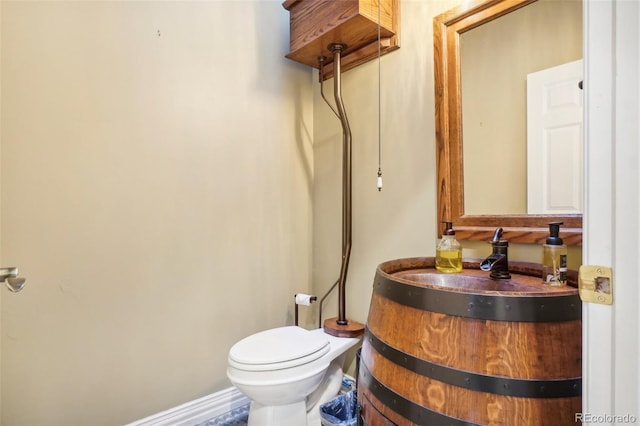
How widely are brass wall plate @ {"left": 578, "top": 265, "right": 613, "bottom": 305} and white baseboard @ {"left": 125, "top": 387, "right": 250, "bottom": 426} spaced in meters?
1.73

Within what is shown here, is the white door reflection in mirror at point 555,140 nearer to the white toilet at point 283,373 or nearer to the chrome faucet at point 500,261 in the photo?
the chrome faucet at point 500,261

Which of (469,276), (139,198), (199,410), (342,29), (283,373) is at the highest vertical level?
(342,29)

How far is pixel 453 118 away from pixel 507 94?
0.70 ft

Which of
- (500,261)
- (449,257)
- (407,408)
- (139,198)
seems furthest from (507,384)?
(139,198)

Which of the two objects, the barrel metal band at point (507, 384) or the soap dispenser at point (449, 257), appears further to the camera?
the soap dispenser at point (449, 257)

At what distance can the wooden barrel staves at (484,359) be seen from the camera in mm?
663

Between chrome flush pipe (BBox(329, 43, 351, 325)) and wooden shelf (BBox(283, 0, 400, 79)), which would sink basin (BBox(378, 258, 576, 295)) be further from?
wooden shelf (BBox(283, 0, 400, 79))

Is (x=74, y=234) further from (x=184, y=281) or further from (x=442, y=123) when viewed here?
(x=442, y=123)

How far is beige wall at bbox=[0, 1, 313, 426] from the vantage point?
1.28 metres

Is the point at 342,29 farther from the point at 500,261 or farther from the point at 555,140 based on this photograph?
the point at 500,261

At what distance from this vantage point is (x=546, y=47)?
3.97ft

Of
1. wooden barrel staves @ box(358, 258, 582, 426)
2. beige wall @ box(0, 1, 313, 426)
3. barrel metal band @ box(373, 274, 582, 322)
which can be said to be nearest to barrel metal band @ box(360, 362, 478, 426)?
wooden barrel staves @ box(358, 258, 582, 426)

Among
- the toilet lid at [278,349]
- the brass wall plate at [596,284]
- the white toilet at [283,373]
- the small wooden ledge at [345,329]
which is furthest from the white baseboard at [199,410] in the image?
the brass wall plate at [596,284]

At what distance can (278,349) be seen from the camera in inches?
55.7
